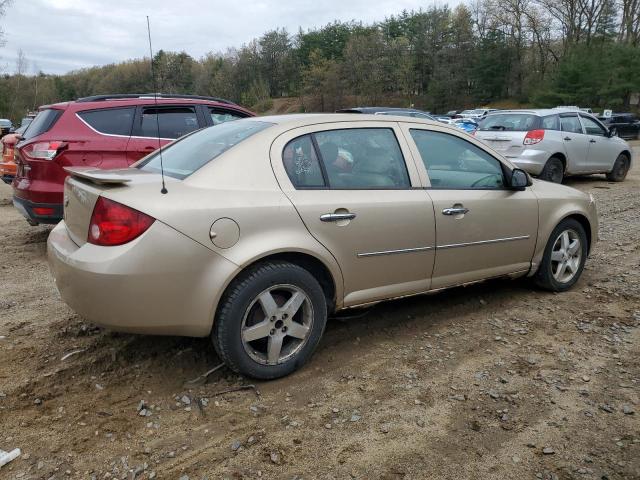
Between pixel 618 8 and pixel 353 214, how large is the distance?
6181cm

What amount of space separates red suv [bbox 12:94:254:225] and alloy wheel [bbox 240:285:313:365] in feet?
10.0

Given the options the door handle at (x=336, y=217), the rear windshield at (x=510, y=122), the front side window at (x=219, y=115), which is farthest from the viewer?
the rear windshield at (x=510, y=122)

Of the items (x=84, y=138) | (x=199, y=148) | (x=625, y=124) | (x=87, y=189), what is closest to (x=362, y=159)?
(x=199, y=148)

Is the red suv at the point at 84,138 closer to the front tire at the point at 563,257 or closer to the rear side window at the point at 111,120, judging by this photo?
the rear side window at the point at 111,120

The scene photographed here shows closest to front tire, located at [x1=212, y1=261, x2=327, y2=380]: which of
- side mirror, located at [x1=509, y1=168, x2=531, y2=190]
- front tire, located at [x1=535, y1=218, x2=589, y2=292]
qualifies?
side mirror, located at [x1=509, y1=168, x2=531, y2=190]

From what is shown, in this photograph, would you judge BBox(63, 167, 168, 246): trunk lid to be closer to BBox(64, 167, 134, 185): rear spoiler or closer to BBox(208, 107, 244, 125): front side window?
BBox(64, 167, 134, 185): rear spoiler

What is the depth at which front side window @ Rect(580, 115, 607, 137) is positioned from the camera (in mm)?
11195

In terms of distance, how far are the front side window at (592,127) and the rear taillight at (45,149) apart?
9983mm

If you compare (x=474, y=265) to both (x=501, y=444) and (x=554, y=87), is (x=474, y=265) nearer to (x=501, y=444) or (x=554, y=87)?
(x=501, y=444)

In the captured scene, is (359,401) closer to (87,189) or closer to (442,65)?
(87,189)

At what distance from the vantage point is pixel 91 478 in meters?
2.37

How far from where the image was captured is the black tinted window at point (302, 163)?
326 centimetres

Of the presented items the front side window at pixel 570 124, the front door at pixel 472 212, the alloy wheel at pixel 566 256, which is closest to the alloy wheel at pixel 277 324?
the front door at pixel 472 212

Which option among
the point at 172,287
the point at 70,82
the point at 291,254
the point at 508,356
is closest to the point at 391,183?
the point at 291,254
